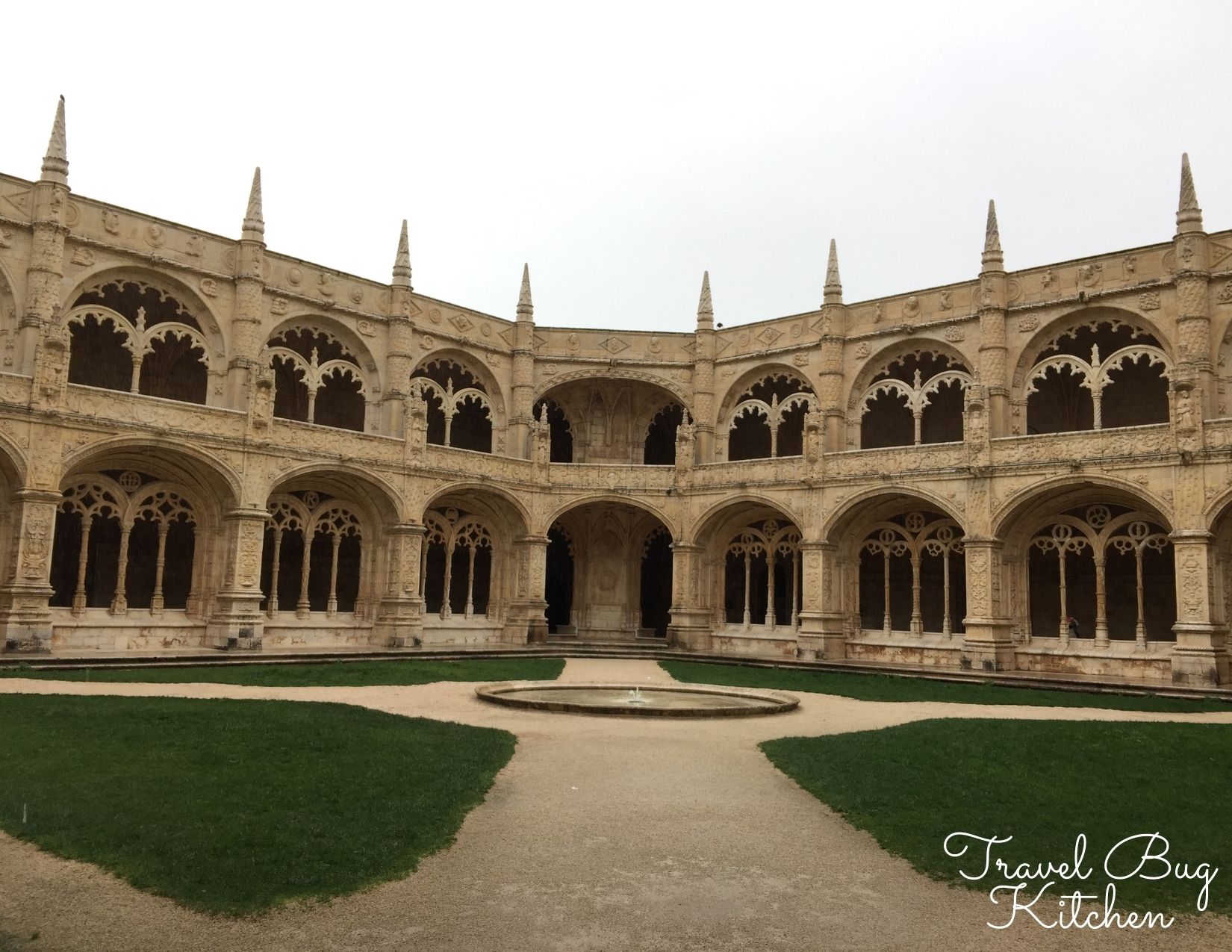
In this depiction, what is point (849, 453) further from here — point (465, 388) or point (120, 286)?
point (120, 286)

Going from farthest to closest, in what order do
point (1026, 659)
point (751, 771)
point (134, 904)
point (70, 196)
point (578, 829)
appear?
point (1026, 659) < point (70, 196) < point (751, 771) < point (578, 829) < point (134, 904)

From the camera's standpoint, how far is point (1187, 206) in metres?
22.7

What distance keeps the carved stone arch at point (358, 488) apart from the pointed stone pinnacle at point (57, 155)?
836 centimetres

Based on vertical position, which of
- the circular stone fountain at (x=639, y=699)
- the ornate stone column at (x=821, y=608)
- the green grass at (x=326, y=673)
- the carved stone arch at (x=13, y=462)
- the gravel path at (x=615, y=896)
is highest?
the carved stone arch at (x=13, y=462)

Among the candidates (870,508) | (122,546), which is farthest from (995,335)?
(122,546)

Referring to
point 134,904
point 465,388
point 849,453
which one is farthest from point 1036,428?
point 134,904

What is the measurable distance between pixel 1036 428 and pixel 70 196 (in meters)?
25.8

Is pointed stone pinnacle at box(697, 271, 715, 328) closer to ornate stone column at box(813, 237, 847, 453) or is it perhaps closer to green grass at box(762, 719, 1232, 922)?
ornate stone column at box(813, 237, 847, 453)

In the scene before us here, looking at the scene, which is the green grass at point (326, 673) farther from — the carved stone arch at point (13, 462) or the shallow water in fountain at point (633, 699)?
the carved stone arch at point (13, 462)

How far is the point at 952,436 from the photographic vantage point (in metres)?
29.5

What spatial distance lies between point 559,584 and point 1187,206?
2107 cm

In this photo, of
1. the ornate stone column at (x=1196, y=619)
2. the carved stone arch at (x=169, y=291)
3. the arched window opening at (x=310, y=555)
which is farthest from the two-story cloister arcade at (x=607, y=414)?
the ornate stone column at (x=1196, y=619)

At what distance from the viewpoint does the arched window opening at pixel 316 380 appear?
2608 cm

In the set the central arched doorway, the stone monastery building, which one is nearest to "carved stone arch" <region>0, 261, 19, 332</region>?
the stone monastery building
